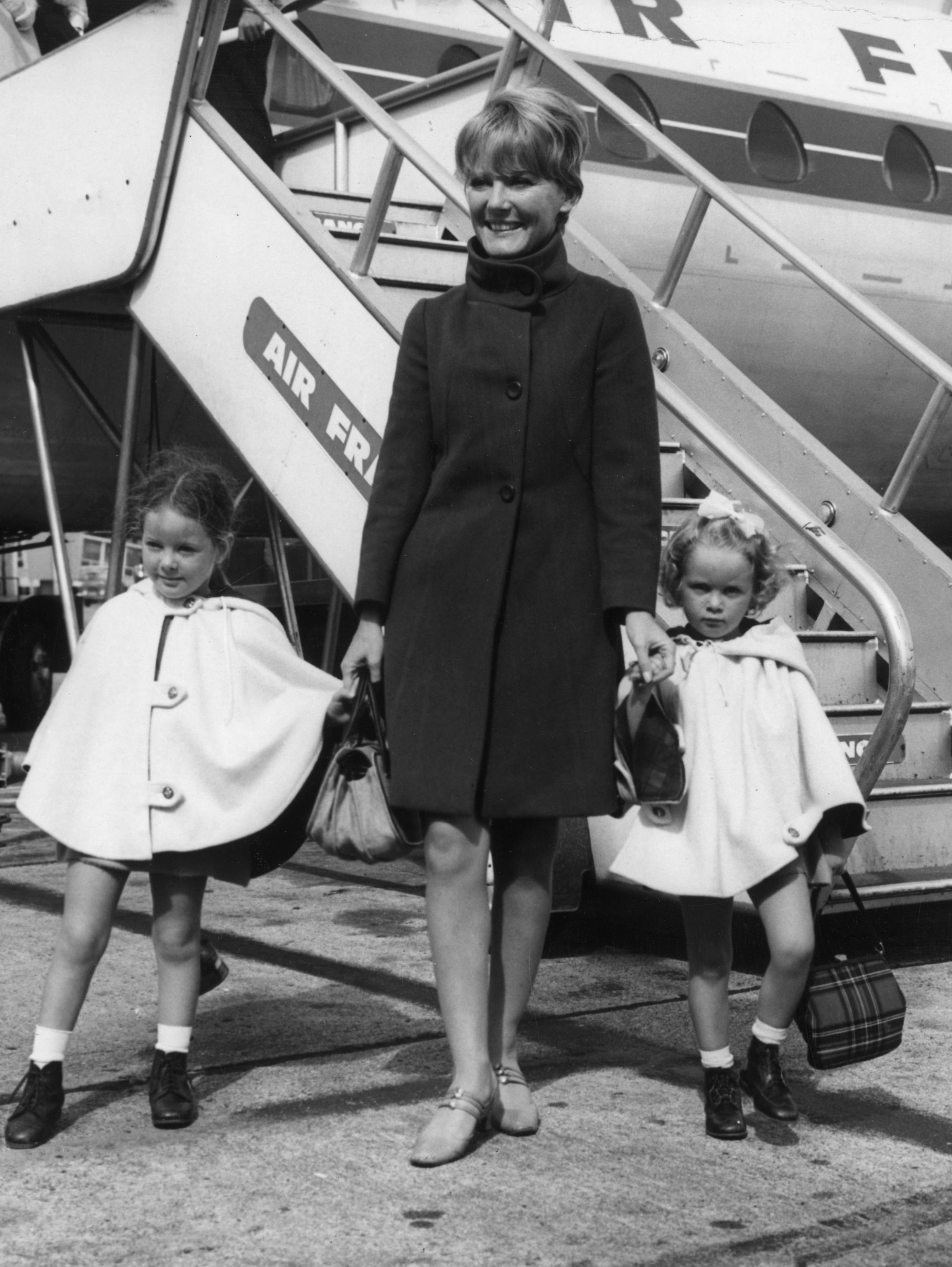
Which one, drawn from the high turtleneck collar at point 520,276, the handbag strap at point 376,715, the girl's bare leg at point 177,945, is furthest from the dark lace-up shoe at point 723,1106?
the high turtleneck collar at point 520,276

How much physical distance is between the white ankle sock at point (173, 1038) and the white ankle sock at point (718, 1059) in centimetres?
92

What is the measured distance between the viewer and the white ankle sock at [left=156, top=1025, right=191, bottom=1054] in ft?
9.70

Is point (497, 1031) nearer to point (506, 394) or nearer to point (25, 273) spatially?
point (506, 394)

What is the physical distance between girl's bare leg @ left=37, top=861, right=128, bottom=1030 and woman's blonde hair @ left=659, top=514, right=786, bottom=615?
3.72 ft

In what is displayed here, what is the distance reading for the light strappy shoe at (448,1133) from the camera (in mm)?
2697

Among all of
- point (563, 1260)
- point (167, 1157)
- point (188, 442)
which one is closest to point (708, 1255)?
point (563, 1260)

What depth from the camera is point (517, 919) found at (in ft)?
9.71

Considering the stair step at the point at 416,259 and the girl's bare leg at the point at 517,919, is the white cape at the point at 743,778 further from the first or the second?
the stair step at the point at 416,259

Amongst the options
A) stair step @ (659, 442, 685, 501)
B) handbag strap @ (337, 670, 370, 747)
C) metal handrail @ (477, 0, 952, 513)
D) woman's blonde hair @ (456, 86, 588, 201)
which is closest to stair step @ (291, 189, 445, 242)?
metal handrail @ (477, 0, 952, 513)

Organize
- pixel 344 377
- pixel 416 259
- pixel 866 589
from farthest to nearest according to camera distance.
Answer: pixel 416 259
pixel 344 377
pixel 866 589

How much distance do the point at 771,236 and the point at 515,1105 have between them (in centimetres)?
282

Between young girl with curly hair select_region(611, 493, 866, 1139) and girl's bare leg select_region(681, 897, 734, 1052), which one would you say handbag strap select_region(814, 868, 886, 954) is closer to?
young girl with curly hair select_region(611, 493, 866, 1139)

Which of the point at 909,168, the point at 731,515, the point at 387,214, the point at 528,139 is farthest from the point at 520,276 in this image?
the point at 909,168

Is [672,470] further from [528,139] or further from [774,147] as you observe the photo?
[774,147]
